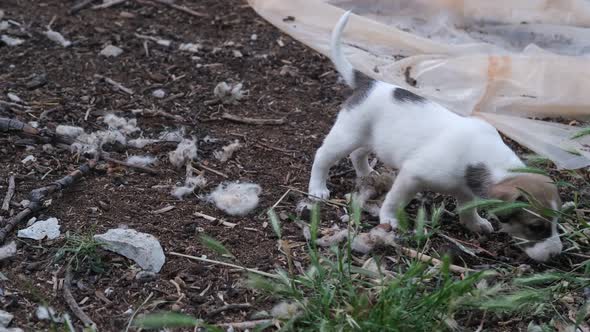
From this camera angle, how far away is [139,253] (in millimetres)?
3117

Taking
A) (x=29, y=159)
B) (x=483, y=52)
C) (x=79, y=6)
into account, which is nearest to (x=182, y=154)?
(x=29, y=159)

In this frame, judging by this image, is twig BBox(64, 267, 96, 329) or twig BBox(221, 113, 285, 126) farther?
twig BBox(221, 113, 285, 126)

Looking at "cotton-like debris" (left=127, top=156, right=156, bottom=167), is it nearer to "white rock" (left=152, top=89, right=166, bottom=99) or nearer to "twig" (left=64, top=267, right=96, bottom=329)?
"white rock" (left=152, top=89, right=166, bottom=99)

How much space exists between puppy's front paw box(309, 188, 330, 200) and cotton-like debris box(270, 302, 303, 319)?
0.94 metres

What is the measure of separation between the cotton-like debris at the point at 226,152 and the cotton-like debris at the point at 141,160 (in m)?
0.31

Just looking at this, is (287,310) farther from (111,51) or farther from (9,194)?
(111,51)

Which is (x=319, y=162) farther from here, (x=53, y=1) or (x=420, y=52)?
(x=53, y=1)

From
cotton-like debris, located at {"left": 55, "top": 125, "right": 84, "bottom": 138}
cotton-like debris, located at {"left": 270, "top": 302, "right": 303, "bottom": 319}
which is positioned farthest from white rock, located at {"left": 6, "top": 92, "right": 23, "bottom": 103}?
cotton-like debris, located at {"left": 270, "top": 302, "right": 303, "bottom": 319}

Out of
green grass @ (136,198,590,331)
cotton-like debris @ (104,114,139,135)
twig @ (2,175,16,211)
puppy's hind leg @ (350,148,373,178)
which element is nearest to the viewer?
green grass @ (136,198,590,331)

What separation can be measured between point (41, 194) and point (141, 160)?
0.57 metres

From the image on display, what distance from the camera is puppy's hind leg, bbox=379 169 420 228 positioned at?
10.8 ft

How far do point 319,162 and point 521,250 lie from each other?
931mm

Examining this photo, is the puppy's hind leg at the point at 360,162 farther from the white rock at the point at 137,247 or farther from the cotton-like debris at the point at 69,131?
the cotton-like debris at the point at 69,131

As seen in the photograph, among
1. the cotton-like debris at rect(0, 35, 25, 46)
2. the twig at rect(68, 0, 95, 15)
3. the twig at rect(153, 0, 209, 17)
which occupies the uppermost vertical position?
the twig at rect(153, 0, 209, 17)
